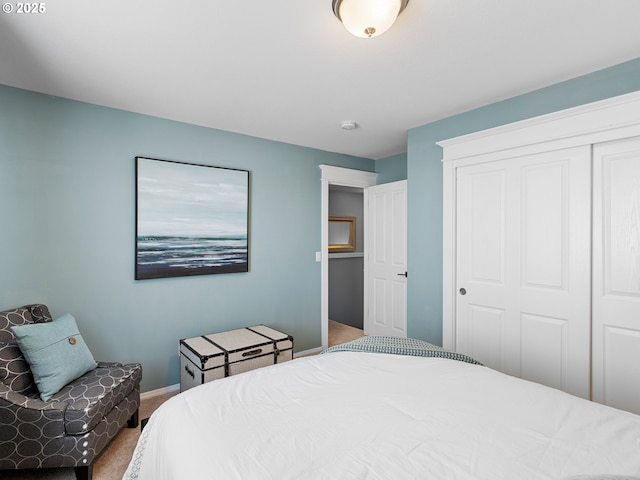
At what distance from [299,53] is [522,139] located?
5.66 ft

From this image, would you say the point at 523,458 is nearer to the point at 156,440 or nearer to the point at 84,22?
the point at 156,440

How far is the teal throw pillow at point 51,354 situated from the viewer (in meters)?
1.91

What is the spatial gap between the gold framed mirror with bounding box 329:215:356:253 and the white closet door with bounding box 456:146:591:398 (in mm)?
2959

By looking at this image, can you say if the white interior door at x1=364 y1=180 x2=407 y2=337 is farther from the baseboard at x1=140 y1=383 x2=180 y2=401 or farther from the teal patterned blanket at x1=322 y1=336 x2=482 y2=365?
the baseboard at x1=140 y1=383 x2=180 y2=401

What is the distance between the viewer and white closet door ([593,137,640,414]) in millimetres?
2029

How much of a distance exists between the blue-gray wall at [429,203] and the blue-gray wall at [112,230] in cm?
137

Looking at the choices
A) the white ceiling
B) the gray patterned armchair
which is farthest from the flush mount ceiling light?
the gray patterned armchair

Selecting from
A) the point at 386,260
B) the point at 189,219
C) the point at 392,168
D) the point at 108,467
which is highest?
the point at 392,168

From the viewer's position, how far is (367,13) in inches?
56.4

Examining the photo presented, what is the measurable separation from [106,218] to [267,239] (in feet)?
4.86

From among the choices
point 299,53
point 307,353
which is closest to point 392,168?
point 307,353

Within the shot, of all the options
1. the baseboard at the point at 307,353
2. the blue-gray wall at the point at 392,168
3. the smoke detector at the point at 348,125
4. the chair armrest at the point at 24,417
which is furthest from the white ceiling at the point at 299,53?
the baseboard at the point at 307,353

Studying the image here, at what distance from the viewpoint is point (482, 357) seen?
2.73 m

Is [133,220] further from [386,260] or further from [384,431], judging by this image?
[386,260]
